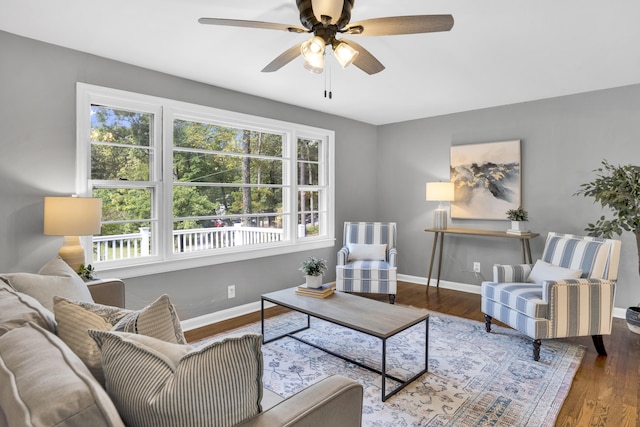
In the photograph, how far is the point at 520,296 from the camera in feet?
9.82

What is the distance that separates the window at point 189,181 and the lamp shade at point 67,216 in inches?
18.2

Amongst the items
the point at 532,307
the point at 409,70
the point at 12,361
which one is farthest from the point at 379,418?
the point at 409,70

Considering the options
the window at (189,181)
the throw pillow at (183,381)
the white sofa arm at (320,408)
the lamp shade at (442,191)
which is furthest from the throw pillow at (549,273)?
the throw pillow at (183,381)

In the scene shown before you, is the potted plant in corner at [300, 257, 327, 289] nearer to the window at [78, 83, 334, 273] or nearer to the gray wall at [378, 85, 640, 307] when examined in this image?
the window at [78, 83, 334, 273]

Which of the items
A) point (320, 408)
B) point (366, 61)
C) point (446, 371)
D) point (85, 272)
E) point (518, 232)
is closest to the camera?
point (320, 408)

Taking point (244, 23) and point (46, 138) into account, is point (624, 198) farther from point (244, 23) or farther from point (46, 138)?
point (46, 138)

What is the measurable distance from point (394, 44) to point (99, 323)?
2605mm

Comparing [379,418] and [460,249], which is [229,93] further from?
[460,249]

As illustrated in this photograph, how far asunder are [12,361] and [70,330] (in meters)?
0.26

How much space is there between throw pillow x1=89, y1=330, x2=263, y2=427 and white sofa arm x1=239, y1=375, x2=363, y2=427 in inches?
2.4

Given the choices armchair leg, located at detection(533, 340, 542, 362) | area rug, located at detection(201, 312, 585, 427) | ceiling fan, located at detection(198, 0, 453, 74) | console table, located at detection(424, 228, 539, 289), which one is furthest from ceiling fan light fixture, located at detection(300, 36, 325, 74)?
console table, located at detection(424, 228, 539, 289)

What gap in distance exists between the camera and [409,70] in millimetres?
3285

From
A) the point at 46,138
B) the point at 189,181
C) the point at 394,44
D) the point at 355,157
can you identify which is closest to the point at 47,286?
the point at 46,138

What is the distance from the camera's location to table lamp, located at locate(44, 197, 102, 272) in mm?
2430
